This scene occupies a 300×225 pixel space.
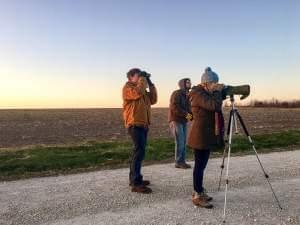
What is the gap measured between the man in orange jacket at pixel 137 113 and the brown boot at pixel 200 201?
106cm

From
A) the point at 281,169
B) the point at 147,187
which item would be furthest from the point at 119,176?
the point at 281,169

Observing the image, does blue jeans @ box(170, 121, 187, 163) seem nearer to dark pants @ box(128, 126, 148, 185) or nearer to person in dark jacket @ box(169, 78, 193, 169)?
person in dark jacket @ box(169, 78, 193, 169)

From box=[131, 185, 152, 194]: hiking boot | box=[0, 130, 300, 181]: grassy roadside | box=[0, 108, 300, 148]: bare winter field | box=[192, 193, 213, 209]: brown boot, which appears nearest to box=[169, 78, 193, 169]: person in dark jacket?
box=[0, 108, 300, 148]: bare winter field

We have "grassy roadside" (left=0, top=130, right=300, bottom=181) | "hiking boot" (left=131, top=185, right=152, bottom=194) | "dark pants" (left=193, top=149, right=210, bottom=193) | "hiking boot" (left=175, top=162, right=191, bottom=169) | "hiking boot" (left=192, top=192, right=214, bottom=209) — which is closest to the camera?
"hiking boot" (left=192, top=192, right=214, bottom=209)

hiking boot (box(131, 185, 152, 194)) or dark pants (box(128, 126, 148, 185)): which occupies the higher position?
dark pants (box(128, 126, 148, 185))

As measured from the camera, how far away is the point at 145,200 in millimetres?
7199

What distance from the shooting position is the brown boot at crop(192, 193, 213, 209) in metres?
6.75

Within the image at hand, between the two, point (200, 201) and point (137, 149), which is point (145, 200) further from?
point (137, 149)

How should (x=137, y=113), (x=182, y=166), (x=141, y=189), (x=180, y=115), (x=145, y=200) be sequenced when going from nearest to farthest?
1. (x=145, y=200)
2. (x=141, y=189)
3. (x=137, y=113)
4. (x=182, y=166)
5. (x=180, y=115)

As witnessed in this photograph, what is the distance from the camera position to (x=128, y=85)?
7.85 m

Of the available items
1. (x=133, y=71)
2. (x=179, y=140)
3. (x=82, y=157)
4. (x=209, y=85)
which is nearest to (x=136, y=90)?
(x=133, y=71)

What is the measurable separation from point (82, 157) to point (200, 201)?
240 inches

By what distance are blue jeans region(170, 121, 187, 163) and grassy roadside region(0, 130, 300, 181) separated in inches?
46.2

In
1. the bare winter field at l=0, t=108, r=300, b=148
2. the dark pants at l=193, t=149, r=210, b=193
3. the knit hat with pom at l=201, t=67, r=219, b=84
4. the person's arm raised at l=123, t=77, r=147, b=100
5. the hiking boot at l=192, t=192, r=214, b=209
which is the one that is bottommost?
the bare winter field at l=0, t=108, r=300, b=148
